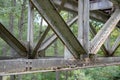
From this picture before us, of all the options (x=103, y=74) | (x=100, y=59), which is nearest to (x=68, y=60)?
(x=100, y=59)

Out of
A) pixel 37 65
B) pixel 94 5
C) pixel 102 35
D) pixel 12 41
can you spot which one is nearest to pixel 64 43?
pixel 37 65

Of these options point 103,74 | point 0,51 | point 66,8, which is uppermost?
point 66,8

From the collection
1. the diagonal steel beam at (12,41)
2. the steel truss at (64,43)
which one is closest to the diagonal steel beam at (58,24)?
the steel truss at (64,43)

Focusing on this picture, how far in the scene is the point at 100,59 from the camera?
4227 mm

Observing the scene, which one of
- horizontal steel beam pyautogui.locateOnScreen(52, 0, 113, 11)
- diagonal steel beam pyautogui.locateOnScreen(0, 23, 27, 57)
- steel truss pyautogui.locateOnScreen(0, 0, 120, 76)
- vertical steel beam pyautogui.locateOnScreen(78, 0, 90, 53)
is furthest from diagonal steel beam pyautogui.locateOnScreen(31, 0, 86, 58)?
horizontal steel beam pyautogui.locateOnScreen(52, 0, 113, 11)

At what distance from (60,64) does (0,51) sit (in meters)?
21.3

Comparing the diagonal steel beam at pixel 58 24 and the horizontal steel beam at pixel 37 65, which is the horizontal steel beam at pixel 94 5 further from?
the diagonal steel beam at pixel 58 24

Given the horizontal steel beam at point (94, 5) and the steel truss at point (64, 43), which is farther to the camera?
the horizontal steel beam at point (94, 5)

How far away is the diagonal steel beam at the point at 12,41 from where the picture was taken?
13.8 feet

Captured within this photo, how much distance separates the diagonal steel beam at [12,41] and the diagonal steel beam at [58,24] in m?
1.36

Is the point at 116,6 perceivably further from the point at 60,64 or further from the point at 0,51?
the point at 0,51

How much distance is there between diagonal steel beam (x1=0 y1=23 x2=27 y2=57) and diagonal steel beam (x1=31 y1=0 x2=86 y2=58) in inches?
53.5

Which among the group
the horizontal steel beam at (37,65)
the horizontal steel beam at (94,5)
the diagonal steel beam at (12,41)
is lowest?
the horizontal steel beam at (37,65)

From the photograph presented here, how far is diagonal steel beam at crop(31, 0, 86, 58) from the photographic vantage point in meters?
2.81
